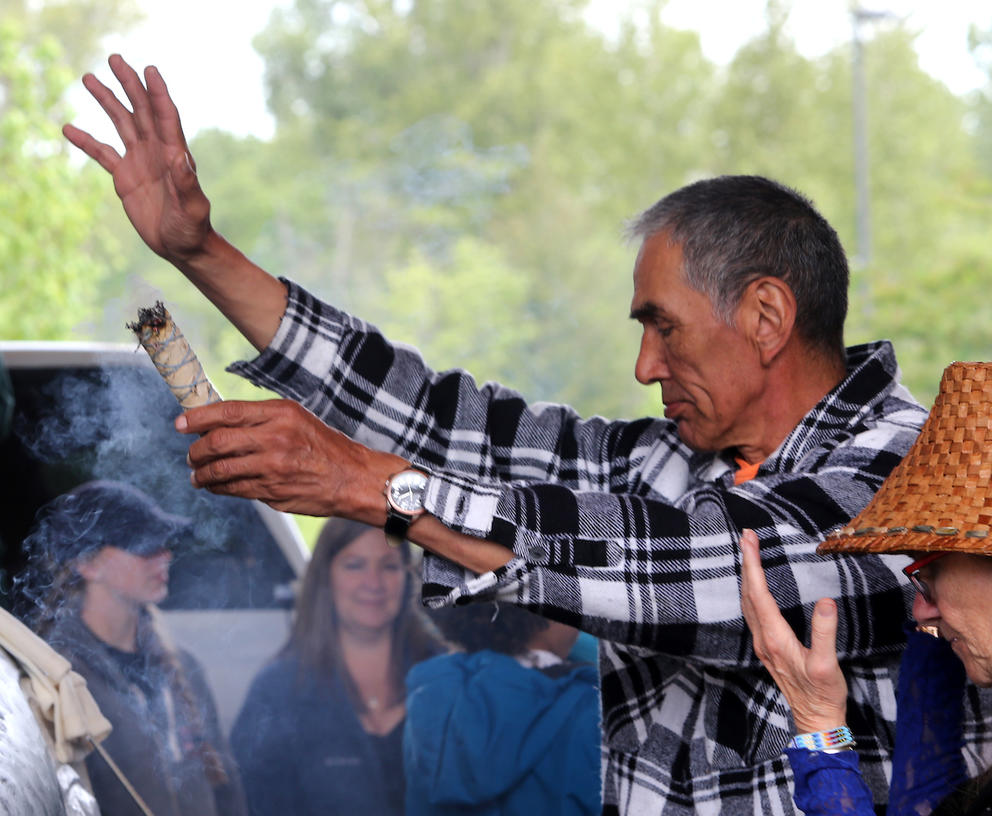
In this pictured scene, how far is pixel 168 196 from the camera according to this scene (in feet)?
5.97

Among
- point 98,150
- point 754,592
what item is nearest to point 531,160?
point 98,150

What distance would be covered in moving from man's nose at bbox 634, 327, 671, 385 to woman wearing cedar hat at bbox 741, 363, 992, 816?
17.7 inches

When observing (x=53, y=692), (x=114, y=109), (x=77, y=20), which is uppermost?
(x=77, y=20)

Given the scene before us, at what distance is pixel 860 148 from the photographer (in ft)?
51.4

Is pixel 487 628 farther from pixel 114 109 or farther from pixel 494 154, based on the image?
pixel 494 154

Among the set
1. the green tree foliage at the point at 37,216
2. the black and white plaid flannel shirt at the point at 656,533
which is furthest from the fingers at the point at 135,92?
the green tree foliage at the point at 37,216

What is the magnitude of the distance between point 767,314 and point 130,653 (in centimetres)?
120

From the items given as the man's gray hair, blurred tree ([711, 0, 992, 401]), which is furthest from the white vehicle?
blurred tree ([711, 0, 992, 401])

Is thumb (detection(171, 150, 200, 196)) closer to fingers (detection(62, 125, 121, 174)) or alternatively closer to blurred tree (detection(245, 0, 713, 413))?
fingers (detection(62, 125, 121, 174))

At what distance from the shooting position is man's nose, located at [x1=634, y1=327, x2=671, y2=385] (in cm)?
185

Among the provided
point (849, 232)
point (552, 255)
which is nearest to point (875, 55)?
point (849, 232)

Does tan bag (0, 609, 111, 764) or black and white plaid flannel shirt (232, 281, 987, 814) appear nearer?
black and white plaid flannel shirt (232, 281, 987, 814)

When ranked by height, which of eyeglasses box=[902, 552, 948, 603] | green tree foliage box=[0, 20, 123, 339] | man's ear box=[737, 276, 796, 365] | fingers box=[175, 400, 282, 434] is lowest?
eyeglasses box=[902, 552, 948, 603]

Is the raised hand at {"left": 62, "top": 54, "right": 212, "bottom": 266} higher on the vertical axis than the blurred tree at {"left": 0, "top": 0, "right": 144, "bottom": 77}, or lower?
lower
